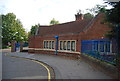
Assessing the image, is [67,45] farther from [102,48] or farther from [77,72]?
[77,72]

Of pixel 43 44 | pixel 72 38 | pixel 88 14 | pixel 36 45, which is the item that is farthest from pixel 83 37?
pixel 88 14

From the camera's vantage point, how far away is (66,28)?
954 inches

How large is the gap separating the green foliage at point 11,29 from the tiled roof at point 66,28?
66.2 feet

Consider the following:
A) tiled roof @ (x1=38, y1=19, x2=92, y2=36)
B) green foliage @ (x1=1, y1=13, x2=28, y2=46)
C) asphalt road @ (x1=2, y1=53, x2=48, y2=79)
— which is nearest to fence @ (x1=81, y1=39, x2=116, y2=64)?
asphalt road @ (x1=2, y1=53, x2=48, y2=79)

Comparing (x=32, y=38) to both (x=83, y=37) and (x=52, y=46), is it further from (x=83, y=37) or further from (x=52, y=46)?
(x=83, y=37)

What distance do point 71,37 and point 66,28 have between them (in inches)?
205

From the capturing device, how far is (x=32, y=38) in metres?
27.2

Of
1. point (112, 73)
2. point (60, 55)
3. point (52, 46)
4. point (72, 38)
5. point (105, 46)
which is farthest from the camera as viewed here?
point (52, 46)

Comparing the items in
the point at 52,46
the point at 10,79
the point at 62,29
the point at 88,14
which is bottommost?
the point at 10,79

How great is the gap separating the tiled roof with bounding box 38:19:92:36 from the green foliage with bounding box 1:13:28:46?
20.2 m

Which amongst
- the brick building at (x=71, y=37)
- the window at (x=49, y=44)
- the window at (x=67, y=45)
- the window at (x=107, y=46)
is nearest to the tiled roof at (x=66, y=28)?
the brick building at (x=71, y=37)

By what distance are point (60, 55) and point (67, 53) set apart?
5.84ft

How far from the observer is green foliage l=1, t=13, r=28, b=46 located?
45.4 meters

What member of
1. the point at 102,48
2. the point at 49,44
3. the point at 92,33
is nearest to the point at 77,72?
the point at 102,48
